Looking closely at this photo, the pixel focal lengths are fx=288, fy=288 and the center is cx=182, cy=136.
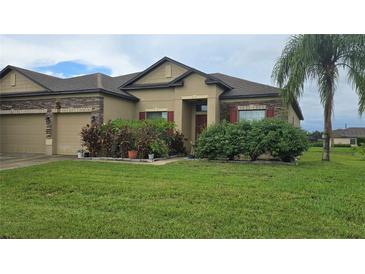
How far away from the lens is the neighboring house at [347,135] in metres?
53.9

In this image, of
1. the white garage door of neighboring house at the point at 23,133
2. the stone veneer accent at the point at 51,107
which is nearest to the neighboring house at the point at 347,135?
the stone veneer accent at the point at 51,107

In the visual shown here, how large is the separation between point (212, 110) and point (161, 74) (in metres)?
3.90

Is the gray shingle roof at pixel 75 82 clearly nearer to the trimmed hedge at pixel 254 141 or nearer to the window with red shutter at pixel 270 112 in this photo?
the trimmed hedge at pixel 254 141

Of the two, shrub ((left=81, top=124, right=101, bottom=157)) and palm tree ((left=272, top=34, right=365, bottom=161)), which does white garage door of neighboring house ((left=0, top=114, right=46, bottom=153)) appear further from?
palm tree ((left=272, top=34, right=365, bottom=161))

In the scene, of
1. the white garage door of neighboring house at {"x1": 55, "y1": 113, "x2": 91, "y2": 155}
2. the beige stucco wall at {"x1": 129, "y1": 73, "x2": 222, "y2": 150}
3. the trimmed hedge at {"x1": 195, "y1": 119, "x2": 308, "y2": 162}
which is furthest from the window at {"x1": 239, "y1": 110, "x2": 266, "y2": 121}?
the white garage door of neighboring house at {"x1": 55, "y1": 113, "x2": 91, "y2": 155}

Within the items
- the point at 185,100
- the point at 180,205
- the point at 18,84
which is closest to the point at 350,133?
the point at 185,100

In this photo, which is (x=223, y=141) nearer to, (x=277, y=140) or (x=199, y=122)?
(x=277, y=140)

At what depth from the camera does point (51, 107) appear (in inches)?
593

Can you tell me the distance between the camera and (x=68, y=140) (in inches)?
589

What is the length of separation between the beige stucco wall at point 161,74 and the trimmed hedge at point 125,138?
405 centimetres

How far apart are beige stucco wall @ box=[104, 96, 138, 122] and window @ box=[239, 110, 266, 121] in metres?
6.06

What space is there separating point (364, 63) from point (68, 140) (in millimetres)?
14104

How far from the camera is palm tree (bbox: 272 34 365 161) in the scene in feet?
38.5

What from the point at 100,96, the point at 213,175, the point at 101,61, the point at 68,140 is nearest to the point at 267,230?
the point at 213,175
